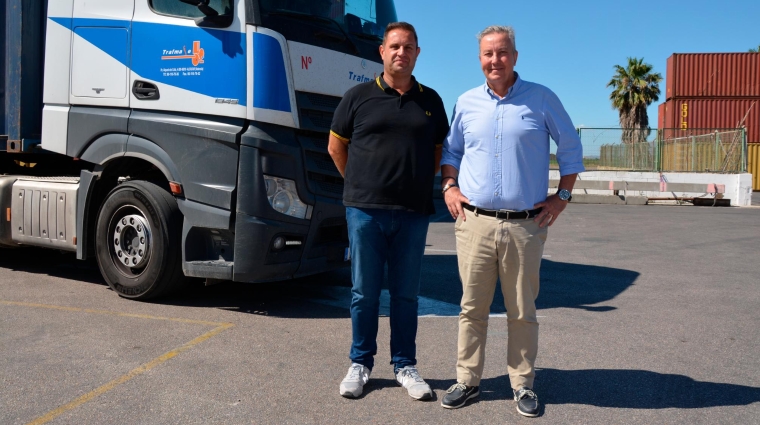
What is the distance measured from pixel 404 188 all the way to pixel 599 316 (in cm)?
276

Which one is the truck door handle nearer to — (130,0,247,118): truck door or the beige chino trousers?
(130,0,247,118): truck door

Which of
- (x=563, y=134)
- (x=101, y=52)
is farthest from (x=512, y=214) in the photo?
(x=101, y=52)

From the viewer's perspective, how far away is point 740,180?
20.8m

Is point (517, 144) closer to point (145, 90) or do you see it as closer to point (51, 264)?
point (145, 90)

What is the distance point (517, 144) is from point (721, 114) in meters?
34.2

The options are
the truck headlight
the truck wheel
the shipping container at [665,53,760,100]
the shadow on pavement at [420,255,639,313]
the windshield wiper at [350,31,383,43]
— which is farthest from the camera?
the shipping container at [665,53,760,100]

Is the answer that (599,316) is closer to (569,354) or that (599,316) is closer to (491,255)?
(569,354)

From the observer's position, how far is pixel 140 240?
609 centimetres

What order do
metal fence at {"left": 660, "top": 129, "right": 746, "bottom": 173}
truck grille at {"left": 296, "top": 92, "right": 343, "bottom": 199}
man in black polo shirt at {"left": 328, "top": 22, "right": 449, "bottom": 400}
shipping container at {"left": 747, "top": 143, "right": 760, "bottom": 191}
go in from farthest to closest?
1. shipping container at {"left": 747, "top": 143, "right": 760, "bottom": 191}
2. metal fence at {"left": 660, "top": 129, "right": 746, "bottom": 173}
3. truck grille at {"left": 296, "top": 92, "right": 343, "bottom": 199}
4. man in black polo shirt at {"left": 328, "top": 22, "right": 449, "bottom": 400}

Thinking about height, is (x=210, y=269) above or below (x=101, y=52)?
below

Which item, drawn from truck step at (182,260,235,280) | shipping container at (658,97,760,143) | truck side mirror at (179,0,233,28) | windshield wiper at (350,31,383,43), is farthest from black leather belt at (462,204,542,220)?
shipping container at (658,97,760,143)

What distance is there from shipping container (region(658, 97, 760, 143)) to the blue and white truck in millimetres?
31110

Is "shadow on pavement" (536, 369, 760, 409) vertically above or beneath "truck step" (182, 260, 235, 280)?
beneath

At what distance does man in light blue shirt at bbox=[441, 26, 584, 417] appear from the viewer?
3740mm
